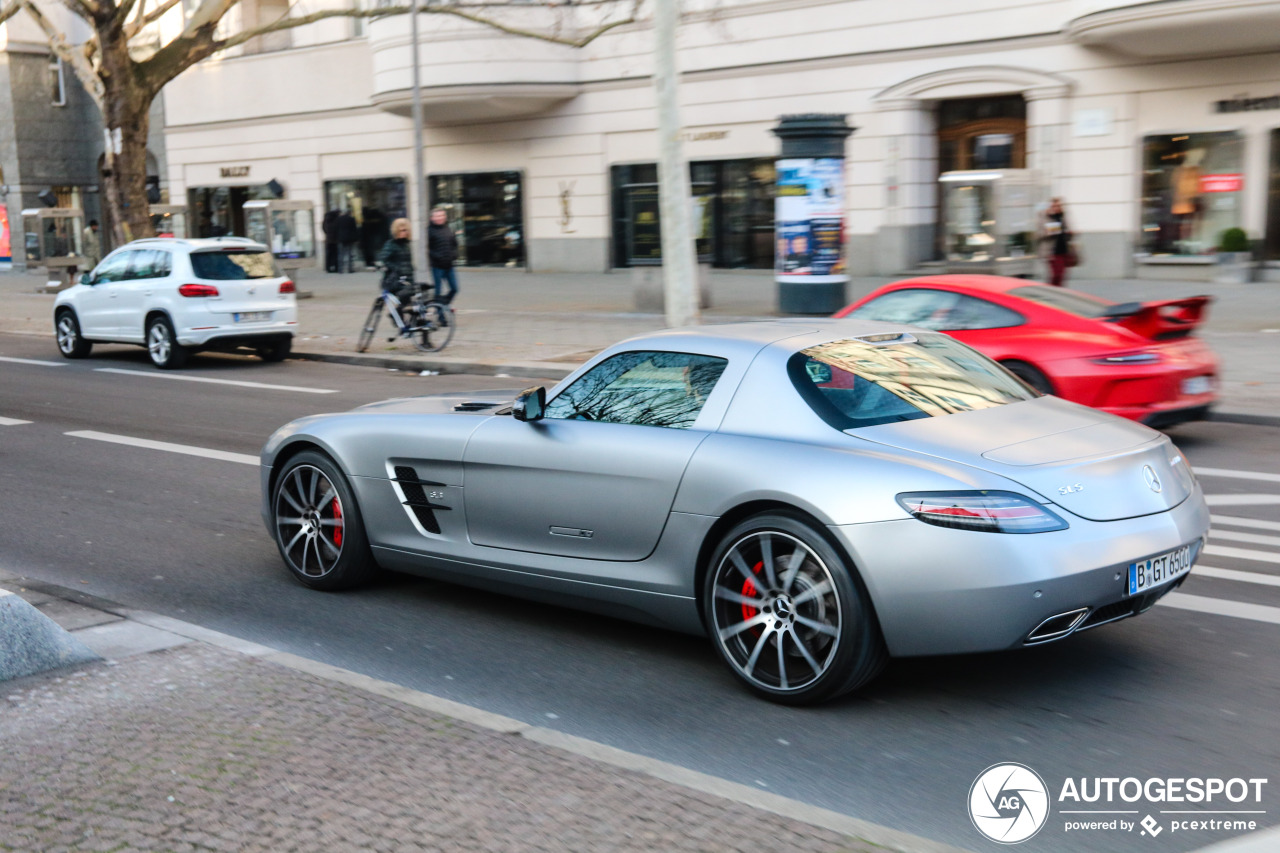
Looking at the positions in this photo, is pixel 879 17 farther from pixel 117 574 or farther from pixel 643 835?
pixel 643 835

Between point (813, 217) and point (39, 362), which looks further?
point (813, 217)

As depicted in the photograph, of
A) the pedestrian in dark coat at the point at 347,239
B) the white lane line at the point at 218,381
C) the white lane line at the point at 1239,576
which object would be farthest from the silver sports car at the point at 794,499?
the pedestrian in dark coat at the point at 347,239

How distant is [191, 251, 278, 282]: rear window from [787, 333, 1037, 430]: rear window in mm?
12808

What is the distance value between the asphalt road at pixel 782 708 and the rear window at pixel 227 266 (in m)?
8.21

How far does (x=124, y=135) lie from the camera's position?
24.2 meters

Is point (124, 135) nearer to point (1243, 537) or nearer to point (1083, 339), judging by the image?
point (1083, 339)

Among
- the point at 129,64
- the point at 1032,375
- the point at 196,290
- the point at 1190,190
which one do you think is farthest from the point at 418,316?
the point at 1190,190

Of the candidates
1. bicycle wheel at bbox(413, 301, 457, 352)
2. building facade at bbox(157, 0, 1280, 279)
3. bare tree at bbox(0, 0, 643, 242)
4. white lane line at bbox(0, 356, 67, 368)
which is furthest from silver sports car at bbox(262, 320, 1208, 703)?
bare tree at bbox(0, 0, 643, 242)

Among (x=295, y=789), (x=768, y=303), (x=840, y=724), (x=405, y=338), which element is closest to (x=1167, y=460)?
(x=840, y=724)

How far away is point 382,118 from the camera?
34.5 metres

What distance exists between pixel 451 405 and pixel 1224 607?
11.7 ft

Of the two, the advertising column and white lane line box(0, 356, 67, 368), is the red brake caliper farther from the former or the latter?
white lane line box(0, 356, 67, 368)

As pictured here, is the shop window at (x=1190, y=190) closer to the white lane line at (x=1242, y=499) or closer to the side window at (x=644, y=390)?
the white lane line at (x=1242, y=499)

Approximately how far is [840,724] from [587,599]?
1.21 metres
